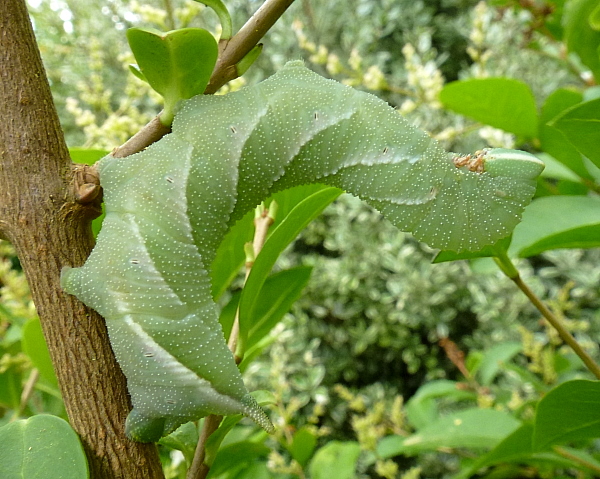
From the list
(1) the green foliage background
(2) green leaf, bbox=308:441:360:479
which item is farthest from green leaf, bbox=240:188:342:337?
(1) the green foliage background

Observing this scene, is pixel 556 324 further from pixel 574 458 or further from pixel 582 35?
pixel 582 35

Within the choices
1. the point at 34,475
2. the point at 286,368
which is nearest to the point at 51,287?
the point at 34,475

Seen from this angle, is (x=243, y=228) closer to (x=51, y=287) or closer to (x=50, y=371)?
(x=51, y=287)

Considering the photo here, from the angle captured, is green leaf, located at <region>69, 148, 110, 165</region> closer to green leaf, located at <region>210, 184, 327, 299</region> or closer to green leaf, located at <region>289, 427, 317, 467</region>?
green leaf, located at <region>210, 184, 327, 299</region>

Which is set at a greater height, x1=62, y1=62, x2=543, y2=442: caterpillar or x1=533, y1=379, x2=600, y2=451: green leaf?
x1=62, y1=62, x2=543, y2=442: caterpillar

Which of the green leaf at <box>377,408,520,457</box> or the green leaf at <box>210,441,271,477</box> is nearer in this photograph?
the green leaf at <box>210,441,271,477</box>

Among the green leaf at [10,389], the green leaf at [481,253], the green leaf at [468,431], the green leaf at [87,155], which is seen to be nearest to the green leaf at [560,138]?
the green leaf at [481,253]

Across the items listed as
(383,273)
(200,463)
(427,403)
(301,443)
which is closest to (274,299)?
(200,463)

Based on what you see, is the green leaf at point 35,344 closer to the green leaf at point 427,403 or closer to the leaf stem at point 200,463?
the leaf stem at point 200,463
